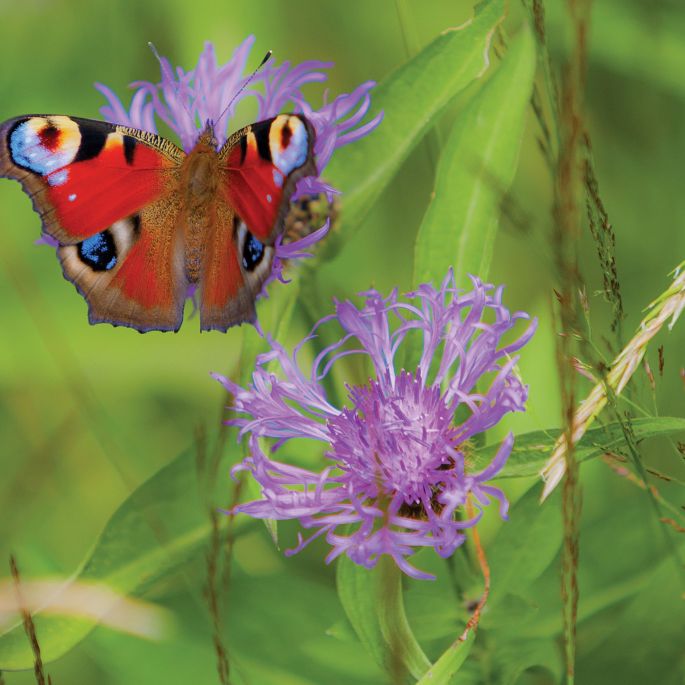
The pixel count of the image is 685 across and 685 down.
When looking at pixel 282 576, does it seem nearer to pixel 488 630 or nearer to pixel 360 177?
pixel 488 630

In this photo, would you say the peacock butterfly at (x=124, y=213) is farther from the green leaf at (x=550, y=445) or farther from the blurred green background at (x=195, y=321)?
the green leaf at (x=550, y=445)

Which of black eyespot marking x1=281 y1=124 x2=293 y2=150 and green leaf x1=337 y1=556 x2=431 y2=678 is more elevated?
black eyespot marking x1=281 y1=124 x2=293 y2=150

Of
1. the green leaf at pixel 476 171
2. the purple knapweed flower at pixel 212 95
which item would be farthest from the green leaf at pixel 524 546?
the purple knapweed flower at pixel 212 95

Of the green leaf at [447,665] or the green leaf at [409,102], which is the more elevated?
the green leaf at [409,102]

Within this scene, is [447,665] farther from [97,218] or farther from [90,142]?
[90,142]

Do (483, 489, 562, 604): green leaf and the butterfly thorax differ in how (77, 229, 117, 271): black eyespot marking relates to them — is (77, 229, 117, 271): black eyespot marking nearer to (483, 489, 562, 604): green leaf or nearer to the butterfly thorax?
the butterfly thorax

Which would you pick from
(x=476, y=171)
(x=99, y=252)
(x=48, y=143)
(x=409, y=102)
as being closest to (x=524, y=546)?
(x=476, y=171)

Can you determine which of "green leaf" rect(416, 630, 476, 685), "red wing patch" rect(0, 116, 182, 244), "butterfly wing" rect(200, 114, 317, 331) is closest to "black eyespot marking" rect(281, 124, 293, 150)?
"butterfly wing" rect(200, 114, 317, 331)
